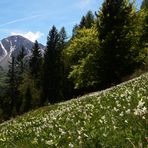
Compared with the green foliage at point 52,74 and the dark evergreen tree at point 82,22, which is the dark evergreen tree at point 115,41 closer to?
the green foliage at point 52,74

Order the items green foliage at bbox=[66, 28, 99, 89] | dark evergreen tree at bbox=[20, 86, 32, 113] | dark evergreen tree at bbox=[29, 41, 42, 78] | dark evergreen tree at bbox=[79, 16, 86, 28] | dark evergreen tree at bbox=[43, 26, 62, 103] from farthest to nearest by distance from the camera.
Answer: 1. dark evergreen tree at bbox=[29, 41, 42, 78]
2. dark evergreen tree at bbox=[79, 16, 86, 28]
3. dark evergreen tree at bbox=[20, 86, 32, 113]
4. dark evergreen tree at bbox=[43, 26, 62, 103]
5. green foliage at bbox=[66, 28, 99, 89]

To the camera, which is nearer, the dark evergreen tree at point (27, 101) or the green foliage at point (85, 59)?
the green foliage at point (85, 59)

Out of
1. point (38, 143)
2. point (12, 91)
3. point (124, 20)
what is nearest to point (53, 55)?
point (12, 91)

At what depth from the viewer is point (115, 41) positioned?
Result: 175 ft

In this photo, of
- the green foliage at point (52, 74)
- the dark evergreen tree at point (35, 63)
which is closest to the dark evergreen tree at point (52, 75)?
the green foliage at point (52, 74)

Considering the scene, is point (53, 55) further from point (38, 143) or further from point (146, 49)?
point (38, 143)

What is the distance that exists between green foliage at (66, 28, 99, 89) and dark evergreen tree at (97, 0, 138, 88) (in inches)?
108

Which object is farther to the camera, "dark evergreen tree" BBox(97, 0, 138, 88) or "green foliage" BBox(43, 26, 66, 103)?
"green foliage" BBox(43, 26, 66, 103)

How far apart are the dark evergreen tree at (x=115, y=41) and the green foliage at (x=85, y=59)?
2.74 metres

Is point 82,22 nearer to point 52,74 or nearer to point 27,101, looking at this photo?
point 52,74

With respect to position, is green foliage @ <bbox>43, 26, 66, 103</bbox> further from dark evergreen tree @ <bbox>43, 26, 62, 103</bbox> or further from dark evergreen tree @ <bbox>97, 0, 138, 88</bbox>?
dark evergreen tree @ <bbox>97, 0, 138, 88</bbox>

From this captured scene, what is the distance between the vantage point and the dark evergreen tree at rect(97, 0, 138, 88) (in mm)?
52625

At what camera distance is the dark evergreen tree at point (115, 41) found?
173 feet

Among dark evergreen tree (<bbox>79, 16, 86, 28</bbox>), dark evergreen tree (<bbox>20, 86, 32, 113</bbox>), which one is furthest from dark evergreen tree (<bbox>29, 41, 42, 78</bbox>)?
dark evergreen tree (<bbox>79, 16, 86, 28</bbox>)
